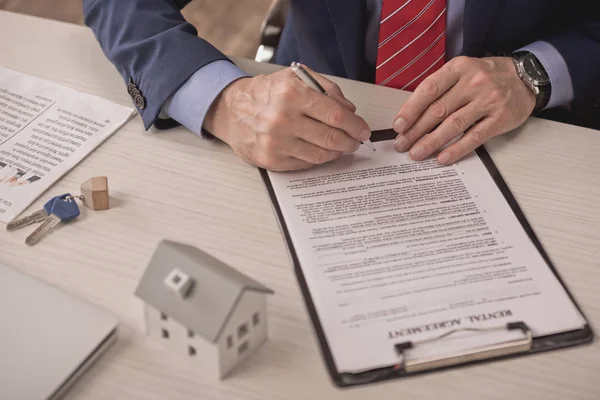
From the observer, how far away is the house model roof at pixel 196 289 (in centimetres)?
70

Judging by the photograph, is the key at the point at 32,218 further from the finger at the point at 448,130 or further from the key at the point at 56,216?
the finger at the point at 448,130

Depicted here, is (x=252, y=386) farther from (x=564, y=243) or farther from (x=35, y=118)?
(x=35, y=118)

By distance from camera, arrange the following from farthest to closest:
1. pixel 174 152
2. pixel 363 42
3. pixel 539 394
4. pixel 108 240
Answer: pixel 363 42 < pixel 174 152 < pixel 108 240 < pixel 539 394

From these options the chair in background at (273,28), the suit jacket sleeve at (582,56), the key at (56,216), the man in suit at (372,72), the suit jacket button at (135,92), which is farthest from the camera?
the chair in background at (273,28)

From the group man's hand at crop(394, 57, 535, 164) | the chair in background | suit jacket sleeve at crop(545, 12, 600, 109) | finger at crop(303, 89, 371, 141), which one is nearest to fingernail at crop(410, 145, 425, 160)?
man's hand at crop(394, 57, 535, 164)

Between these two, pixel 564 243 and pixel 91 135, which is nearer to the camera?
pixel 564 243

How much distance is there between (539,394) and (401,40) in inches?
30.4

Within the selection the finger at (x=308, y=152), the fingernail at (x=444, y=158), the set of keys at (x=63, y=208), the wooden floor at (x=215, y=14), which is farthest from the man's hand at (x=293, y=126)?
the wooden floor at (x=215, y=14)

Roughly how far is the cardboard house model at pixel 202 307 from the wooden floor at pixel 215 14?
2.18 metres

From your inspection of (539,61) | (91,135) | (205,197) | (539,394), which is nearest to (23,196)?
(91,135)

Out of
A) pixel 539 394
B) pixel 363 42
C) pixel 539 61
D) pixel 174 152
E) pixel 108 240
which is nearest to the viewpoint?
pixel 539 394

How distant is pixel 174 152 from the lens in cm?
108

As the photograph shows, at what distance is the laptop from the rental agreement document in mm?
271

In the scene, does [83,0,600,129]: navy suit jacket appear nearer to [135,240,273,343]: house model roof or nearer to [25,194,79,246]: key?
[25,194,79,246]: key
